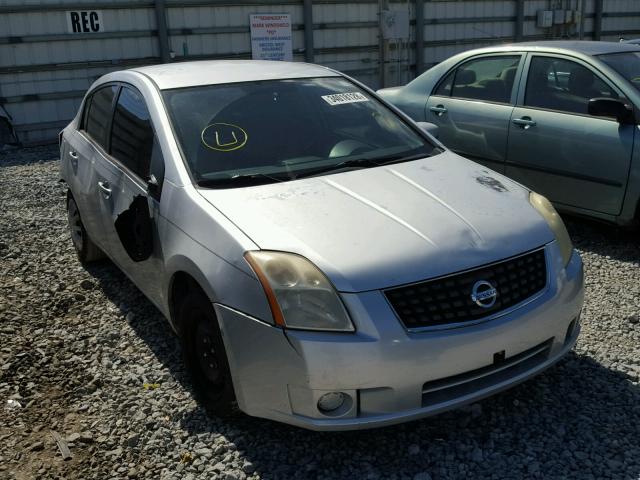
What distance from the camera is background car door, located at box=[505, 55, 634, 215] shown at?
5008mm

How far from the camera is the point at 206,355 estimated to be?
3.08 m

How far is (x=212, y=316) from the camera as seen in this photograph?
287cm

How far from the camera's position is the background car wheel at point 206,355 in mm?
2881

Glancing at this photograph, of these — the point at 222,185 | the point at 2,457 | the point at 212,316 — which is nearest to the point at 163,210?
the point at 222,185

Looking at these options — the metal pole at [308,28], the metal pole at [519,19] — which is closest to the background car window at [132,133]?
the metal pole at [308,28]

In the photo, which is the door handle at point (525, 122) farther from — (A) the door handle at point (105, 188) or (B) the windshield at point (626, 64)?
(A) the door handle at point (105, 188)

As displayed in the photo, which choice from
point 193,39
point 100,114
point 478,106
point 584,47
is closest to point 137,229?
point 100,114

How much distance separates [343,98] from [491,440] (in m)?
2.19

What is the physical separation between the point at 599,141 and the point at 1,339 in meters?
4.31

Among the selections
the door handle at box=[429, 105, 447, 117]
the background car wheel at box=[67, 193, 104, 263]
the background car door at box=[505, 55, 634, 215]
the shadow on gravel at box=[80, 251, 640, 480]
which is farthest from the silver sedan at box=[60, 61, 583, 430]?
the door handle at box=[429, 105, 447, 117]

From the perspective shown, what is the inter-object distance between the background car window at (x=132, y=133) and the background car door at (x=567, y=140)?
316cm

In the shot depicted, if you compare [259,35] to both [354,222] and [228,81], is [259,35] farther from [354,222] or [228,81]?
[354,222]

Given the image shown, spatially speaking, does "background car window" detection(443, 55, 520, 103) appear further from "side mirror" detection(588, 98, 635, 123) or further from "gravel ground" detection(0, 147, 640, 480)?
"gravel ground" detection(0, 147, 640, 480)

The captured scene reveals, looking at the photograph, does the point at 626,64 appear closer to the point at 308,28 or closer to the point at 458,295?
the point at 458,295
